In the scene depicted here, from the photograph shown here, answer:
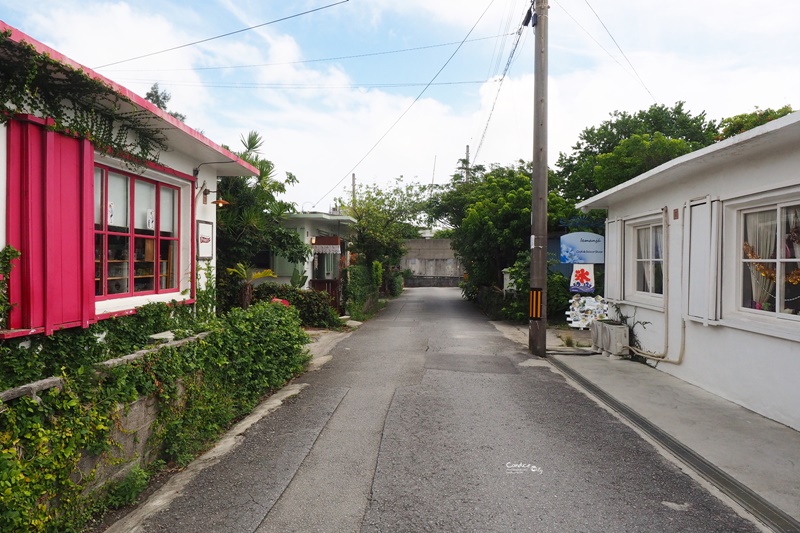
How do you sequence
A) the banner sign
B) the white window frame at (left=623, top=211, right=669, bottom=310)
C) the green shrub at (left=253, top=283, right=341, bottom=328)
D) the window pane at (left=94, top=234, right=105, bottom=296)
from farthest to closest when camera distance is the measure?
the green shrub at (left=253, top=283, right=341, bottom=328), the banner sign, the white window frame at (left=623, top=211, right=669, bottom=310), the window pane at (left=94, top=234, right=105, bottom=296)

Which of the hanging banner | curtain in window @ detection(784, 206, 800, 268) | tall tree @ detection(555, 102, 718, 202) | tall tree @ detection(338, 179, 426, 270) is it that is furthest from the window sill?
tall tree @ detection(338, 179, 426, 270)

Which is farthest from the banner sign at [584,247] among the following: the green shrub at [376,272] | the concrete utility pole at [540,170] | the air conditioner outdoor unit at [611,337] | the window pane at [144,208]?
the green shrub at [376,272]

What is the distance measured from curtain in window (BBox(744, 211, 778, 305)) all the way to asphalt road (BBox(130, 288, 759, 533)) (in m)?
2.43

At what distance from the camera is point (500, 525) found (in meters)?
3.41

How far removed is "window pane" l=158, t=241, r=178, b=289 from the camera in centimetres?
721

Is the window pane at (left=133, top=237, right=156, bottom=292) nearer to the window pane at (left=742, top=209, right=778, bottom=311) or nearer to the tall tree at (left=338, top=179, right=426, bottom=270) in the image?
the window pane at (left=742, top=209, right=778, bottom=311)

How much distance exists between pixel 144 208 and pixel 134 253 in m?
0.62

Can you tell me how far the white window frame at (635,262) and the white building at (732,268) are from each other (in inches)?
2.3

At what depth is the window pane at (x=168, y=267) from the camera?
7.21 m

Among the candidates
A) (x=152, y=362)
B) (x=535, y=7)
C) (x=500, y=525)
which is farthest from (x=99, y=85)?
(x=535, y=7)

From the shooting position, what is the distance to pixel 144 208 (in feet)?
22.0

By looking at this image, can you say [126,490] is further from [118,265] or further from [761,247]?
[761,247]

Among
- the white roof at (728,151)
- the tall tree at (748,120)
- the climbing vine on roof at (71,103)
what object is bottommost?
the white roof at (728,151)

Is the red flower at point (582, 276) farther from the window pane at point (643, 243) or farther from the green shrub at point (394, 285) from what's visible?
the green shrub at point (394, 285)
